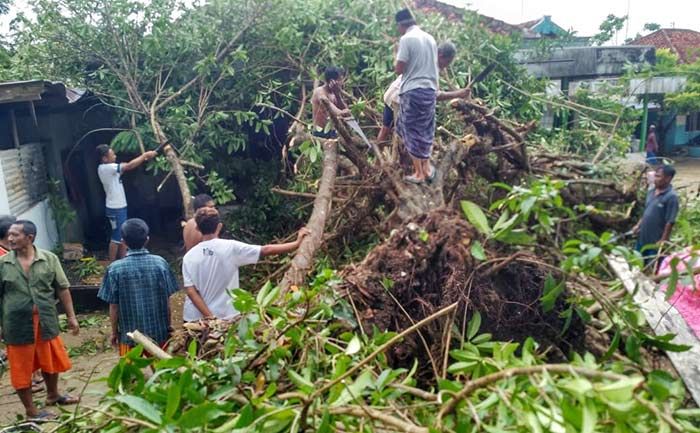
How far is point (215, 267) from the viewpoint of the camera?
3566 mm

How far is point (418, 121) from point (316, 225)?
1244 millimetres

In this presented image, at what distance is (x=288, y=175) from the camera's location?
25.9ft

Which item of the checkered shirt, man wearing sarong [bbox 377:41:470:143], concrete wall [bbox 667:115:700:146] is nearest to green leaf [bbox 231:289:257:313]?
the checkered shirt

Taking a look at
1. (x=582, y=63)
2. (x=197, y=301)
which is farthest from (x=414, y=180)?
(x=582, y=63)

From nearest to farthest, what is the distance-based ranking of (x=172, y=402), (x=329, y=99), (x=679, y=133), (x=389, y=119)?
1. (x=172, y=402)
2. (x=389, y=119)
3. (x=329, y=99)
4. (x=679, y=133)

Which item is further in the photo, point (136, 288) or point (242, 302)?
point (136, 288)

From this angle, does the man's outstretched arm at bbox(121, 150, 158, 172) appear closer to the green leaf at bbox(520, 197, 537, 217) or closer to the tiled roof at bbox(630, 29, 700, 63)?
the green leaf at bbox(520, 197, 537, 217)

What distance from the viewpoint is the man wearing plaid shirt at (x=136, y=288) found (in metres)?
3.63

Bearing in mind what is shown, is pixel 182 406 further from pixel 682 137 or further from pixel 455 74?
pixel 682 137

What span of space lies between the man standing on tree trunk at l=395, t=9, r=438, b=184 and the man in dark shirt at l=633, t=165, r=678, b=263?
2.05 metres

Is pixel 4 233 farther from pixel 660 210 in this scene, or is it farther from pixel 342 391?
pixel 660 210

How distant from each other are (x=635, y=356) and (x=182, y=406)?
1763mm

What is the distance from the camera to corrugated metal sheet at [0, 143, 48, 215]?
6.43 metres

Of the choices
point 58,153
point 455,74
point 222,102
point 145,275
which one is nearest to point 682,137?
point 455,74
